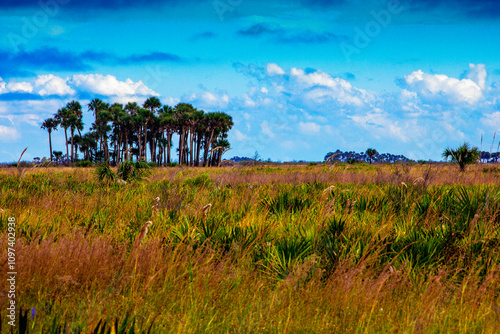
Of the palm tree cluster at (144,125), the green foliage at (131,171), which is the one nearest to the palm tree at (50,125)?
the palm tree cluster at (144,125)

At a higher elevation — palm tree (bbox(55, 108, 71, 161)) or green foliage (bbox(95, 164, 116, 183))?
palm tree (bbox(55, 108, 71, 161))

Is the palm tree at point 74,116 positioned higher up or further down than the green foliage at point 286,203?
higher up

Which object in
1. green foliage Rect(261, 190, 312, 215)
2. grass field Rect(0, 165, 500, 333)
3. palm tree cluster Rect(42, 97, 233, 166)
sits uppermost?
palm tree cluster Rect(42, 97, 233, 166)

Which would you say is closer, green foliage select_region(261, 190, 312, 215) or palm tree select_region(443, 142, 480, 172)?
green foliage select_region(261, 190, 312, 215)

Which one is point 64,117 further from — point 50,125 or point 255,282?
point 255,282

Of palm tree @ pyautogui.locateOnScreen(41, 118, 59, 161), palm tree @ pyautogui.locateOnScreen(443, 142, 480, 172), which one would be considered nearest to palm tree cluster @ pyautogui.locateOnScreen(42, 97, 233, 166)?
palm tree @ pyautogui.locateOnScreen(41, 118, 59, 161)

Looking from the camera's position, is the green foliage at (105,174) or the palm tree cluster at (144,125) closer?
the green foliage at (105,174)

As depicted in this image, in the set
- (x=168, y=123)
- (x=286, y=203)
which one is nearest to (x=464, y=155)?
(x=286, y=203)

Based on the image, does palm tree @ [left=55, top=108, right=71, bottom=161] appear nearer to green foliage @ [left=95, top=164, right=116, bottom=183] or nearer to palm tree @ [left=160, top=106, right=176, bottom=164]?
palm tree @ [left=160, top=106, right=176, bottom=164]

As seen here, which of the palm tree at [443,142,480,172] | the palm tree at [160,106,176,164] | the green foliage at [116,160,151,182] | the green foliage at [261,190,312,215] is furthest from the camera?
the palm tree at [160,106,176,164]

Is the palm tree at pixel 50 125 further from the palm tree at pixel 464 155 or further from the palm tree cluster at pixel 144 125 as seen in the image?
the palm tree at pixel 464 155

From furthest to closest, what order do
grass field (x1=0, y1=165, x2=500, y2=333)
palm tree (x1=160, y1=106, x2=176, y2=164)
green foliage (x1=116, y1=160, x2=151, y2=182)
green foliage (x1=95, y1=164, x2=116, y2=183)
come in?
palm tree (x1=160, y1=106, x2=176, y2=164)
green foliage (x1=116, y1=160, x2=151, y2=182)
green foliage (x1=95, y1=164, x2=116, y2=183)
grass field (x1=0, y1=165, x2=500, y2=333)

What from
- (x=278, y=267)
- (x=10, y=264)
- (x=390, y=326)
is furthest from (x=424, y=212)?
(x=10, y=264)

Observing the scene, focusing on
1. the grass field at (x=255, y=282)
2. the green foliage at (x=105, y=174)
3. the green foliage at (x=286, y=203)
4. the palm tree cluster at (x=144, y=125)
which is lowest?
the grass field at (x=255, y=282)
